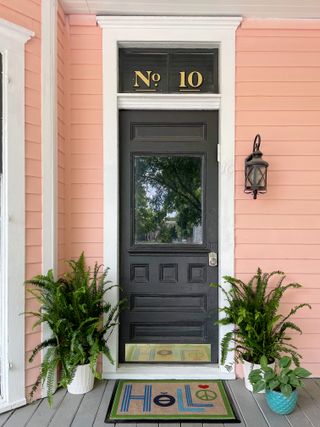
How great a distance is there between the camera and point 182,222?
2.63 m

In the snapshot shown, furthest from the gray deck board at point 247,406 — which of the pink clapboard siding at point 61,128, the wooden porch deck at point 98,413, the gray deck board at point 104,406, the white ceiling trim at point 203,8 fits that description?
the white ceiling trim at point 203,8

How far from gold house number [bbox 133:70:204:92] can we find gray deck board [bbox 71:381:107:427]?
239cm

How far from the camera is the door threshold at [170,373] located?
248 cm

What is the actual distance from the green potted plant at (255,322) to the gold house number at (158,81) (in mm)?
1593

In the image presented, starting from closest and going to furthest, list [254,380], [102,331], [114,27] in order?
[254,380] → [102,331] → [114,27]

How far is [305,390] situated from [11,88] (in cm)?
307

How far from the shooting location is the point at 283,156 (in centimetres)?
254

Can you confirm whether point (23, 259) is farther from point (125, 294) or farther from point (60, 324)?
point (125, 294)

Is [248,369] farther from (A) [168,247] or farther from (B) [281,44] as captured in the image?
(B) [281,44]

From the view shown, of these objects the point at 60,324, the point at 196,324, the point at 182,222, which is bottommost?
the point at 196,324

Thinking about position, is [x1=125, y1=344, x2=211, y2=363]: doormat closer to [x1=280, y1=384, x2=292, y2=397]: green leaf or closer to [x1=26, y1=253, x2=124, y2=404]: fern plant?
[x1=26, y1=253, x2=124, y2=404]: fern plant

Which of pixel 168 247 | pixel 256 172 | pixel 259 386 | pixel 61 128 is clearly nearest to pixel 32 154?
pixel 61 128

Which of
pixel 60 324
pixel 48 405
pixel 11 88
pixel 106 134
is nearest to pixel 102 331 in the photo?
pixel 60 324

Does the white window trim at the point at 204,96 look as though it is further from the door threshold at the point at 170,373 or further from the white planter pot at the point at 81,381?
the white planter pot at the point at 81,381
